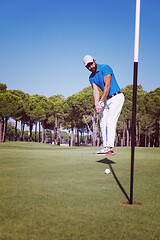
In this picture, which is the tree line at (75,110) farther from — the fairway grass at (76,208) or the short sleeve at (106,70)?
the fairway grass at (76,208)

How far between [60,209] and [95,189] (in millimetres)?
1172

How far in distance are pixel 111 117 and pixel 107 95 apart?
2.17ft

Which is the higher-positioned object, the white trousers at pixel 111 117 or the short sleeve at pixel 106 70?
the short sleeve at pixel 106 70

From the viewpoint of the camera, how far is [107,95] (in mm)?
7414

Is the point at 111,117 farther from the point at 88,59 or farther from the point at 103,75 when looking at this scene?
the point at 88,59

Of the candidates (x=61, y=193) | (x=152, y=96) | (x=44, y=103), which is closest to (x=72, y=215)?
(x=61, y=193)

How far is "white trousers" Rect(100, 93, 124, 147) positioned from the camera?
24.5 ft

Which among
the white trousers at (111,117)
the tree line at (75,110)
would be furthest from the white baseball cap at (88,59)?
the tree line at (75,110)

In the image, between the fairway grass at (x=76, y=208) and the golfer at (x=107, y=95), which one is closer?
the fairway grass at (x=76, y=208)

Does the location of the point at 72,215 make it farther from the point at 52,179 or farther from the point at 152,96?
the point at 152,96

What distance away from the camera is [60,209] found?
279 centimetres

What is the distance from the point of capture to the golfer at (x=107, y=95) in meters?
7.18

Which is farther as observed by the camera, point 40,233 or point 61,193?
point 61,193

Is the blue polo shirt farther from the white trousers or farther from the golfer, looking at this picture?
the white trousers
